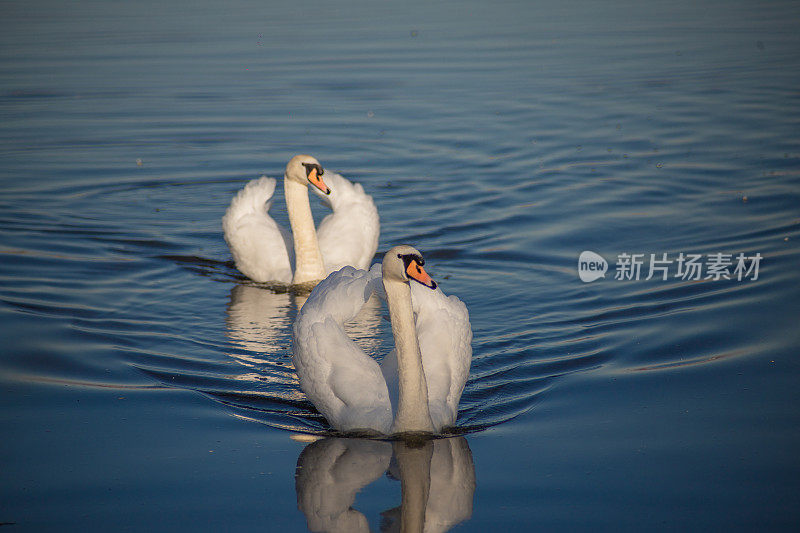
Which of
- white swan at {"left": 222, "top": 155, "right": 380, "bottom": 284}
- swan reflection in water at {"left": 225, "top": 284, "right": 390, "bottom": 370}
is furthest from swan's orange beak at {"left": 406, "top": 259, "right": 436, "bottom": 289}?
white swan at {"left": 222, "top": 155, "right": 380, "bottom": 284}

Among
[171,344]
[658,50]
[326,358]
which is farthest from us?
[658,50]

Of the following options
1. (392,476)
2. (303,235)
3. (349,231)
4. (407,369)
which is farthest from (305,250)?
(392,476)

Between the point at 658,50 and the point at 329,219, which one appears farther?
the point at 658,50

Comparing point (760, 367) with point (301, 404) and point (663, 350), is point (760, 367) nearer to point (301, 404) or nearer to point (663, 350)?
point (663, 350)

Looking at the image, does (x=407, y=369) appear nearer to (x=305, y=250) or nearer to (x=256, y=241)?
(x=305, y=250)

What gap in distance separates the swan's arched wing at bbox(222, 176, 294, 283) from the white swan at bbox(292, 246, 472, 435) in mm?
3203

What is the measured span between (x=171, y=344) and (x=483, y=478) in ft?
11.4

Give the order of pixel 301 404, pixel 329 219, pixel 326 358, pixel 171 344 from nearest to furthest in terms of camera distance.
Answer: pixel 326 358 → pixel 301 404 → pixel 171 344 → pixel 329 219

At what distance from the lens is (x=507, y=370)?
7.75 metres

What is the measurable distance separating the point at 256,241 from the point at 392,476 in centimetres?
493

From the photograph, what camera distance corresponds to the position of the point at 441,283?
1006cm

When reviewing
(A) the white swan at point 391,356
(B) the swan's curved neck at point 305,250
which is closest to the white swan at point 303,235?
(B) the swan's curved neck at point 305,250

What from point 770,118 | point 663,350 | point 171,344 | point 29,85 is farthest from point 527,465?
point 29,85

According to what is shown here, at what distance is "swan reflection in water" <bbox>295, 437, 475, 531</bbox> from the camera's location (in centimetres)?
566
